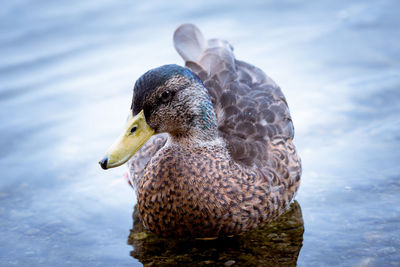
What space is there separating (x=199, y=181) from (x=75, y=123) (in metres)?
2.79

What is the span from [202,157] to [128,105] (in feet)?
8.82

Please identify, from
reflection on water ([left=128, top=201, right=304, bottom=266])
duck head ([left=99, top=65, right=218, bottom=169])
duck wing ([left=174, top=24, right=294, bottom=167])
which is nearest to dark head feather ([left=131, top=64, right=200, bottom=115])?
duck head ([left=99, top=65, right=218, bottom=169])

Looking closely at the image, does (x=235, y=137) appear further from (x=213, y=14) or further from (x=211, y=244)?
(x=213, y=14)

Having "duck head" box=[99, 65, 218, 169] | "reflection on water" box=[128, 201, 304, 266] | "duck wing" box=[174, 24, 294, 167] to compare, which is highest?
"duck wing" box=[174, 24, 294, 167]

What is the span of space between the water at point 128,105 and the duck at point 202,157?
0.34 m

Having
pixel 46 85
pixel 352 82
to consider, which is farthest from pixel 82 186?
pixel 352 82

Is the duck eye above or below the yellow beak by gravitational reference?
above

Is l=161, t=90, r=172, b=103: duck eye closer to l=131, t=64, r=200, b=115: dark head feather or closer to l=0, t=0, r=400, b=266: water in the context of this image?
l=131, t=64, r=200, b=115: dark head feather

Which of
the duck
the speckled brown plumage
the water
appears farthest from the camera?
the water

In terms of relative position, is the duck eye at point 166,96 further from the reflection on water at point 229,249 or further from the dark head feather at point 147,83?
the reflection on water at point 229,249

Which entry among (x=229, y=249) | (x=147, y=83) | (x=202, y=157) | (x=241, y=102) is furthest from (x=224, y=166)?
(x=147, y=83)

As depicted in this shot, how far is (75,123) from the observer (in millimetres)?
6988

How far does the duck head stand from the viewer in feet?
14.3

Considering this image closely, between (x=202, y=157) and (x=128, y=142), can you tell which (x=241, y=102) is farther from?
(x=128, y=142)
